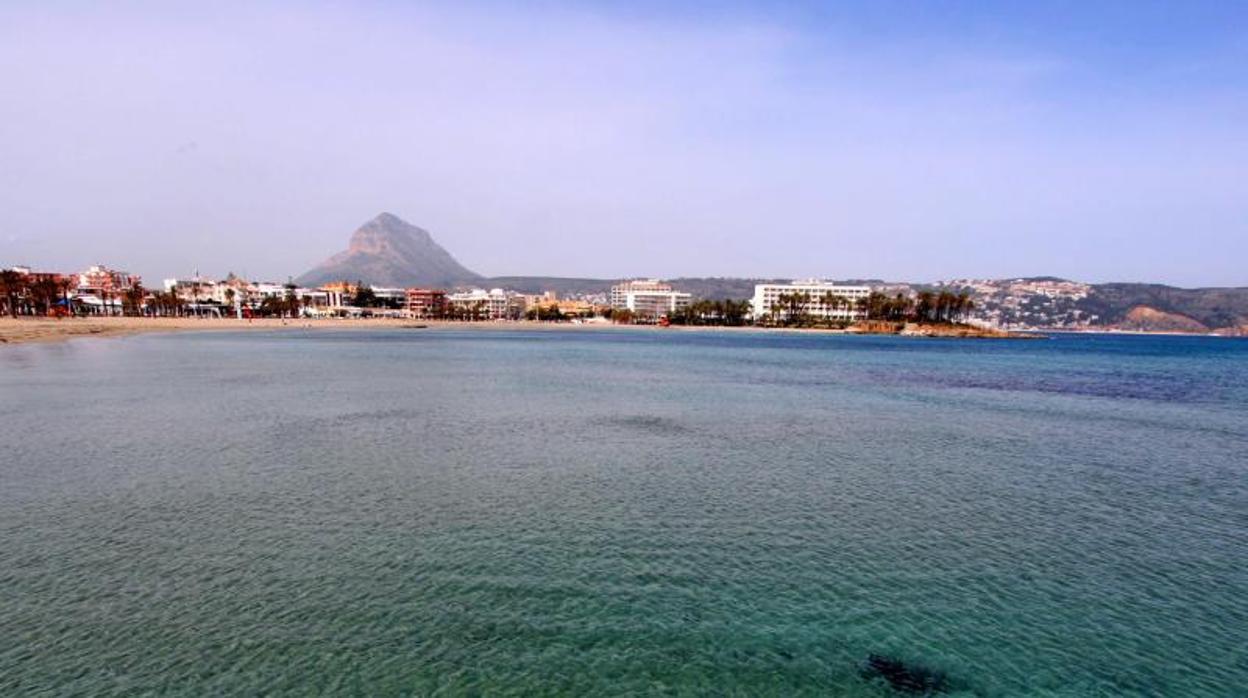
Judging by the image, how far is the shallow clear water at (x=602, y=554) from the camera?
10.8m

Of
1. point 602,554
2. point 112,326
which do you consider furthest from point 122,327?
point 602,554

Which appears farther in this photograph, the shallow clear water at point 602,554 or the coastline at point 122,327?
the coastline at point 122,327

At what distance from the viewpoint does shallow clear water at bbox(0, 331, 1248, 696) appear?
10.8 meters

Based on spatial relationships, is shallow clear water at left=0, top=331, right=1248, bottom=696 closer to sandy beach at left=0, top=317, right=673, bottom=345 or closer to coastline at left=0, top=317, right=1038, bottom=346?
sandy beach at left=0, top=317, right=673, bottom=345

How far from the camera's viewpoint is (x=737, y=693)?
33.3ft

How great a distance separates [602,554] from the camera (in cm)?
Result: 1530

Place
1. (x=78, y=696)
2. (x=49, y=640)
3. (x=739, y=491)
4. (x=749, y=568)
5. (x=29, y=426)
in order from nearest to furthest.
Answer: (x=78, y=696), (x=49, y=640), (x=749, y=568), (x=739, y=491), (x=29, y=426)

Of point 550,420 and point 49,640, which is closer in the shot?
point 49,640

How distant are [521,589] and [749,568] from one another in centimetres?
508

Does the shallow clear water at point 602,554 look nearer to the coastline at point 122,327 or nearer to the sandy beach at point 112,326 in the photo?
the sandy beach at point 112,326

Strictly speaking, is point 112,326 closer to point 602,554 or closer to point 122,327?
point 122,327

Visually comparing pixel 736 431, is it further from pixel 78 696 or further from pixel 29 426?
pixel 29 426

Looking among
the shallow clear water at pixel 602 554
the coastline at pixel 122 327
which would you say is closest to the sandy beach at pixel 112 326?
the coastline at pixel 122 327

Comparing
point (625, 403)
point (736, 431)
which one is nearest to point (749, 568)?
point (736, 431)
